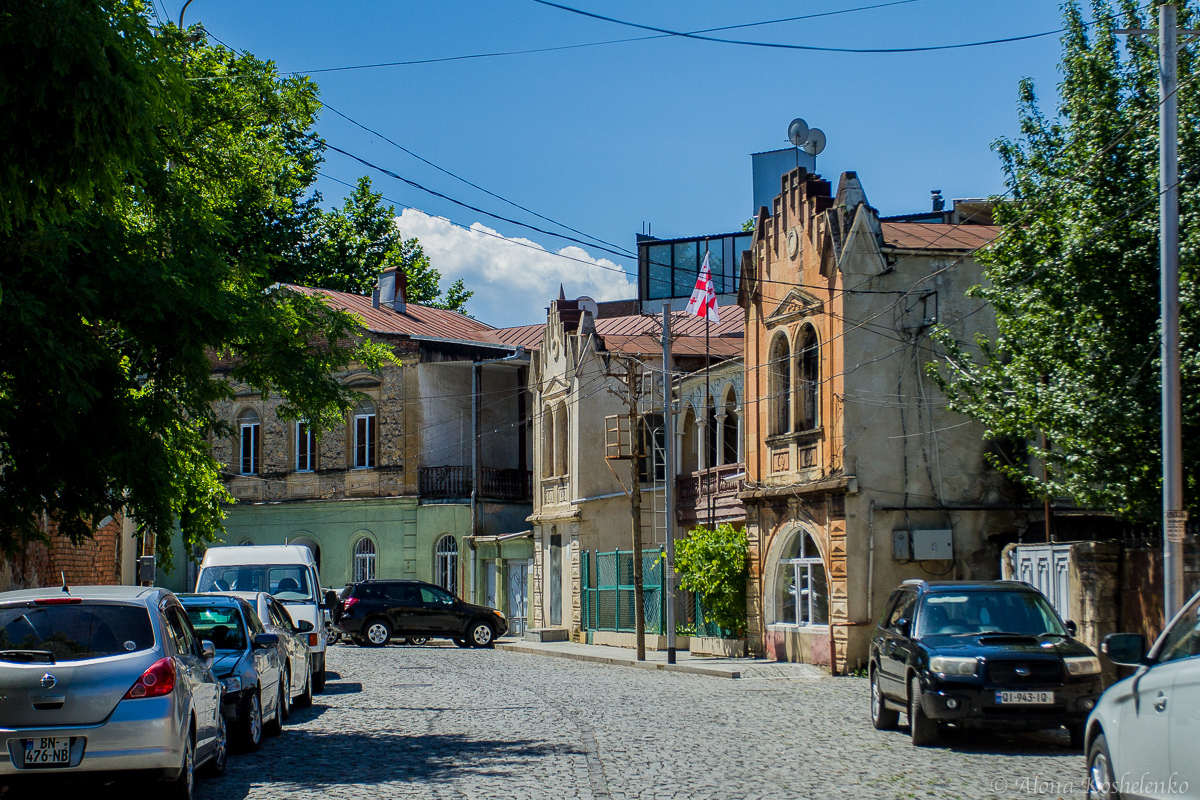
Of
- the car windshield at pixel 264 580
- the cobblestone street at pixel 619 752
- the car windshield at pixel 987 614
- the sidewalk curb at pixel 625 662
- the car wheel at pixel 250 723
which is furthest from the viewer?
the sidewalk curb at pixel 625 662

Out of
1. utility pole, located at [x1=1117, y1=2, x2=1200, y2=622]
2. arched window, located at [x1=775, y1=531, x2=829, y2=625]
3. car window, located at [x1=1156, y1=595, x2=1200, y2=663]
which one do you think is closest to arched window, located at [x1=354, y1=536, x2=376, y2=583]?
arched window, located at [x1=775, y1=531, x2=829, y2=625]

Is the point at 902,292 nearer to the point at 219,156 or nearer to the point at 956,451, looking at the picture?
the point at 956,451

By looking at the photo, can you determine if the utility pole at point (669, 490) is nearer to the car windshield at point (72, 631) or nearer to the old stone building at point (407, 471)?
the old stone building at point (407, 471)

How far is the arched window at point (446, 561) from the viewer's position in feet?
151

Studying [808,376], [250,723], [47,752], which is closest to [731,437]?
[808,376]

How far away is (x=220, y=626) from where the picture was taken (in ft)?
44.8

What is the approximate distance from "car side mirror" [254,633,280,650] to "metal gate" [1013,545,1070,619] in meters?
10.5

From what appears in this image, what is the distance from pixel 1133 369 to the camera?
1691 cm

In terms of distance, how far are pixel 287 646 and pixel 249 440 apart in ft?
116

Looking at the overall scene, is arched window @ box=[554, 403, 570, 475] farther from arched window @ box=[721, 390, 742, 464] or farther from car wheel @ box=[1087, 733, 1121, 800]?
car wheel @ box=[1087, 733, 1121, 800]

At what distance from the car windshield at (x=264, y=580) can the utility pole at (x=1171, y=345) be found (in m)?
14.3

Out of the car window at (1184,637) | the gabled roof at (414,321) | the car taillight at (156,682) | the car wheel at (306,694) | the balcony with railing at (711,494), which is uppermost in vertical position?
the gabled roof at (414,321)

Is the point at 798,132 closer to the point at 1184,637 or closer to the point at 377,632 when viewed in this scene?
the point at 377,632

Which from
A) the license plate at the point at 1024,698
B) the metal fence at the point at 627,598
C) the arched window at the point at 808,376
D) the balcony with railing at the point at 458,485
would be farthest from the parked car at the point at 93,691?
the balcony with railing at the point at 458,485
